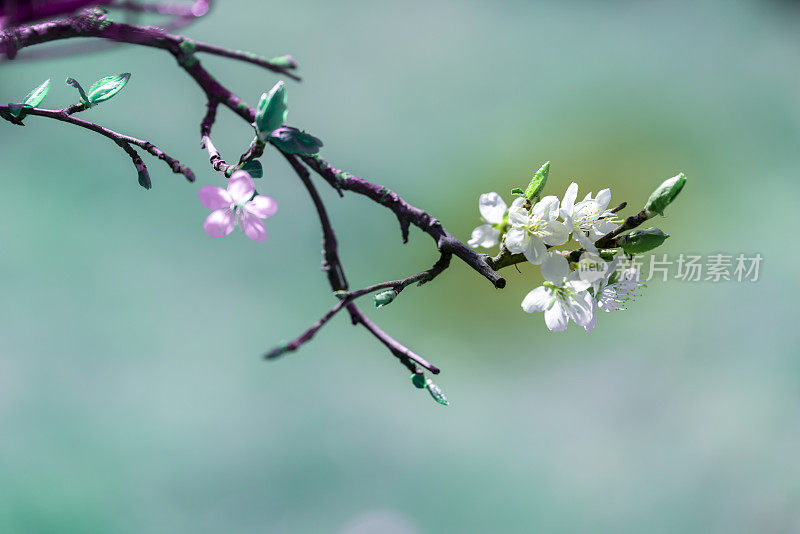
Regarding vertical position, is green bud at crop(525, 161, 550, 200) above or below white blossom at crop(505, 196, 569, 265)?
above

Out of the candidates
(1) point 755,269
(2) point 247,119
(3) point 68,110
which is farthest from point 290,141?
(1) point 755,269

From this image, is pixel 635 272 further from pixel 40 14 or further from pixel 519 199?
pixel 40 14

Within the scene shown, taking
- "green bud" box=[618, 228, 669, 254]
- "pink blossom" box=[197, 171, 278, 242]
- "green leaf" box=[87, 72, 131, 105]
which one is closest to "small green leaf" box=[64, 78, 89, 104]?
"green leaf" box=[87, 72, 131, 105]

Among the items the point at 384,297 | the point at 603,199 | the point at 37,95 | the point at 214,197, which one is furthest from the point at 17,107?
the point at 603,199

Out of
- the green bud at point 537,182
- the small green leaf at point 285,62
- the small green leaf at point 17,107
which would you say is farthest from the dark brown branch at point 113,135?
the green bud at point 537,182

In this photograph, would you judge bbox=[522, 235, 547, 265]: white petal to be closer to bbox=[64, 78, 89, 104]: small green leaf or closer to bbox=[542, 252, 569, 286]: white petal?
bbox=[542, 252, 569, 286]: white petal

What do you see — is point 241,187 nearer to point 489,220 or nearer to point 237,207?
point 237,207

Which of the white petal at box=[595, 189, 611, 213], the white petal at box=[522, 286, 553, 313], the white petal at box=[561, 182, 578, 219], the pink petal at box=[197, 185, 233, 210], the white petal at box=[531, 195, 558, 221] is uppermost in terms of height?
the white petal at box=[595, 189, 611, 213]

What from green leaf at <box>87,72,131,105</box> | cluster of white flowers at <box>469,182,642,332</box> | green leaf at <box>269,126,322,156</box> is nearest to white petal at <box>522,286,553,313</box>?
cluster of white flowers at <box>469,182,642,332</box>
